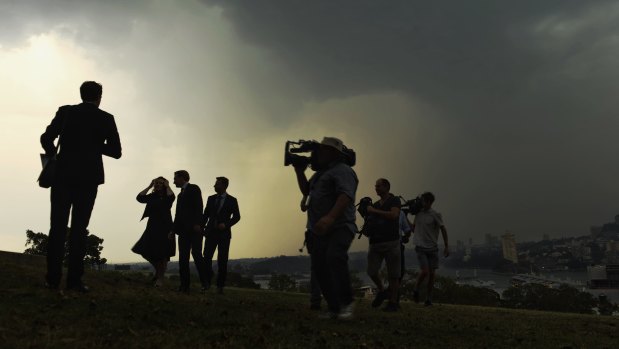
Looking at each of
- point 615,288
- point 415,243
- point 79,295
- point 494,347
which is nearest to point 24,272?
point 79,295

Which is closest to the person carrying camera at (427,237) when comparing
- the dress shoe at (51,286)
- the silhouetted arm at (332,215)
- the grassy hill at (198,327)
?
the grassy hill at (198,327)

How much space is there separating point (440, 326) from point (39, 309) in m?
5.55

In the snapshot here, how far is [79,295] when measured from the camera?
20.1ft

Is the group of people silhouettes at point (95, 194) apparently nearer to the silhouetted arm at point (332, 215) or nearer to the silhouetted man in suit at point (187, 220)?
the silhouetted arm at point (332, 215)

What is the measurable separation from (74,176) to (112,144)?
799 millimetres

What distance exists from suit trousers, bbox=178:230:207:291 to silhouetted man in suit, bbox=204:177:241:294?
16 centimetres

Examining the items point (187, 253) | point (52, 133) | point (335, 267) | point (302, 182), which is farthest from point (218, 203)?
point (335, 267)

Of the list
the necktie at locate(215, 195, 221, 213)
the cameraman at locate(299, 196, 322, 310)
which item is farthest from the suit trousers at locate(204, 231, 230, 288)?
the cameraman at locate(299, 196, 322, 310)

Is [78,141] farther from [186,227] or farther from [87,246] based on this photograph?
[87,246]

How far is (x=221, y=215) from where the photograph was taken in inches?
421

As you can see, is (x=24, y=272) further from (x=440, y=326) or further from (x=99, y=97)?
(x=440, y=326)

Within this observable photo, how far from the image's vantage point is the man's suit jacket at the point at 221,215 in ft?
34.9

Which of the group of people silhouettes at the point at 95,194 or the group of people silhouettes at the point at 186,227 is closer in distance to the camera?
the group of people silhouettes at the point at 95,194

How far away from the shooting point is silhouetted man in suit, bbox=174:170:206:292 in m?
9.70
